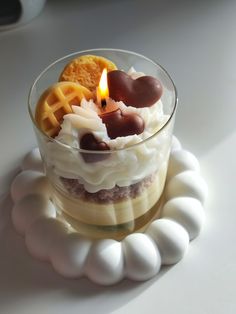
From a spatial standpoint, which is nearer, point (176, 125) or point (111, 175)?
point (111, 175)

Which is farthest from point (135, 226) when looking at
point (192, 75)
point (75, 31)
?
point (75, 31)

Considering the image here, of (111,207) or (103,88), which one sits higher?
(103,88)

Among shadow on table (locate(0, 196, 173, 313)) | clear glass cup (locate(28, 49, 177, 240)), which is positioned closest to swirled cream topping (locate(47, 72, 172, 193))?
clear glass cup (locate(28, 49, 177, 240))

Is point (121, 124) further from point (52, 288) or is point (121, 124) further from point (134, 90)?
point (52, 288)

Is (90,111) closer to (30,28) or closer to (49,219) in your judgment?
(49,219)

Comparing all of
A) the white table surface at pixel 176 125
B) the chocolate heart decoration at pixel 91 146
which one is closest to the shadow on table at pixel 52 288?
the white table surface at pixel 176 125

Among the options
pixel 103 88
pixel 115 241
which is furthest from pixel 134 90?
pixel 115 241
